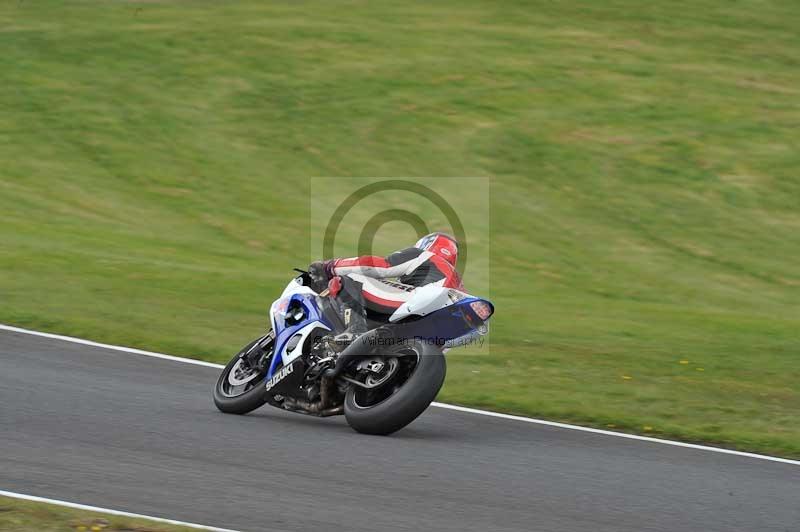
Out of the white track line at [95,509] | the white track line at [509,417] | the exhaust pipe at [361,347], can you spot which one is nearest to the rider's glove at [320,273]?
the exhaust pipe at [361,347]

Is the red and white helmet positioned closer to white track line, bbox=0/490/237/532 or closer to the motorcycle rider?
the motorcycle rider

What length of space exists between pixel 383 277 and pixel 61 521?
10.1ft

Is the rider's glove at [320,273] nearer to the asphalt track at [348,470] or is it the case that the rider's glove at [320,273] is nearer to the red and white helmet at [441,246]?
the red and white helmet at [441,246]

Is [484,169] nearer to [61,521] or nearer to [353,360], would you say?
[353,360]

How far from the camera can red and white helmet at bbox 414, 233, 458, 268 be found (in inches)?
327

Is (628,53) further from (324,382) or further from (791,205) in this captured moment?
(324,382)

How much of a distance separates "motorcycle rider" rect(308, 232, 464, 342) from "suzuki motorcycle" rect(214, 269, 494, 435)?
101 mm

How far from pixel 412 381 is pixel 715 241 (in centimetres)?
1522

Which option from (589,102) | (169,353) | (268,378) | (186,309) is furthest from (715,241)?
(268,378)

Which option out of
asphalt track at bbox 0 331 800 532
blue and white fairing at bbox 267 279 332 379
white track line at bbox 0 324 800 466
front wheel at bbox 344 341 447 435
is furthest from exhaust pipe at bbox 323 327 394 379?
white track line at bbox 0 324 800 466

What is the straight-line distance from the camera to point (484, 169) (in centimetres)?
2470

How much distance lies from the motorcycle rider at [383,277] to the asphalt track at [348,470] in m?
0.89

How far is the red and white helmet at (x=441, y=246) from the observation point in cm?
830

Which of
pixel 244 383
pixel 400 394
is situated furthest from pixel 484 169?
pixel 400 394
